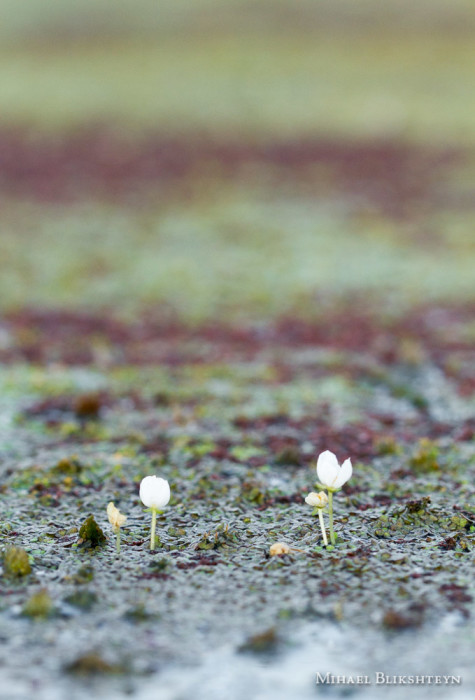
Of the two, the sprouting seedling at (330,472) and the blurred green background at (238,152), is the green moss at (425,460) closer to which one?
the sprouting seedling at (330,472)

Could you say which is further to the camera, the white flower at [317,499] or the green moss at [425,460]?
the green moss at [425,460]

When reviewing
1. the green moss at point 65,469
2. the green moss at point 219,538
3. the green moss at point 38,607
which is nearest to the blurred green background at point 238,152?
the green moss at point 65,469

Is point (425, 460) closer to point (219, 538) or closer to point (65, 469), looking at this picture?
point (219, 538)

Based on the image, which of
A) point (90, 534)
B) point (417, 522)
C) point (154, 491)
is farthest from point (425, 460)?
point (90, 534)

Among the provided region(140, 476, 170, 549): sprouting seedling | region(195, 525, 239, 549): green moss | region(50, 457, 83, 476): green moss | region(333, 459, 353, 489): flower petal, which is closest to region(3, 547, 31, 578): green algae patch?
region(140, 476, 170, 549): sprouting seedling

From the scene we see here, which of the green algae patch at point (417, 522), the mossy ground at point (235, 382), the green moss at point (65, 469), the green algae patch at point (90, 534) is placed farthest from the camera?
the green moss at point (65, 469)

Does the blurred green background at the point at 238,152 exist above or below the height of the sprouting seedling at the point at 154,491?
above

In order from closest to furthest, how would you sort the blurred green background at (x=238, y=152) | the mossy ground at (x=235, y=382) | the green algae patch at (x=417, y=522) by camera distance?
the mossy ground at (x=235, y=382) → the green algae patch at (x=417, y=522) → the blurred green background at (x=238, y=152)

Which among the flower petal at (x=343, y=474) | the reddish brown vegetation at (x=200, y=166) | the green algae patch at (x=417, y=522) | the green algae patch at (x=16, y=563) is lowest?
the green algae patch at (x=16, y=563)
